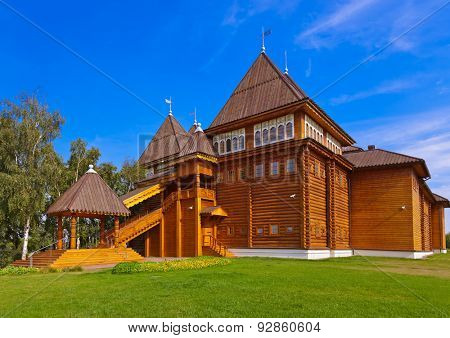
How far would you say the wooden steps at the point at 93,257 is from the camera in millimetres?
20109

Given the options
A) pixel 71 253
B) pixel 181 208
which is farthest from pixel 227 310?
pixel 181 208

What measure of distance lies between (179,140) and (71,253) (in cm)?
1614

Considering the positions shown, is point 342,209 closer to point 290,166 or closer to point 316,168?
point 316,168

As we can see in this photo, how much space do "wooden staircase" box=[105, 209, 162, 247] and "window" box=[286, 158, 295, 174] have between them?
1007 cm

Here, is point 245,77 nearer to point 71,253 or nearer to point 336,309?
point 71,253

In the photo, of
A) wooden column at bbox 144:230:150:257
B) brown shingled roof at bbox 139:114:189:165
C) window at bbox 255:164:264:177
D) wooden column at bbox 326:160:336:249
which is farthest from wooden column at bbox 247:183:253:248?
brown shingled roof at bbox 139:114:189:165

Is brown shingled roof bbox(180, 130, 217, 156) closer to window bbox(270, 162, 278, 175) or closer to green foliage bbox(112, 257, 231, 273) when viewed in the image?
window bbox(270, 162, 278, 175)

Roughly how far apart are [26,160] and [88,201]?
9.70m

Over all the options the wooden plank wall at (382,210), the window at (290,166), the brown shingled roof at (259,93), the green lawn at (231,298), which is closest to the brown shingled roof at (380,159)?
the wooden plank wall at (382,210)

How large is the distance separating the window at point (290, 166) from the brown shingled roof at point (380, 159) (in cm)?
773

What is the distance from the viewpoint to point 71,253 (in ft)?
68.1

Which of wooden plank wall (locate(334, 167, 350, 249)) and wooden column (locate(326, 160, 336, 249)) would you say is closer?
wooden column (locate(326, 160, 336, 249))

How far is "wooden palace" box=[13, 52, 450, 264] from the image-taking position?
24.3 m

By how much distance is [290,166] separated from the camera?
80.3 ft
